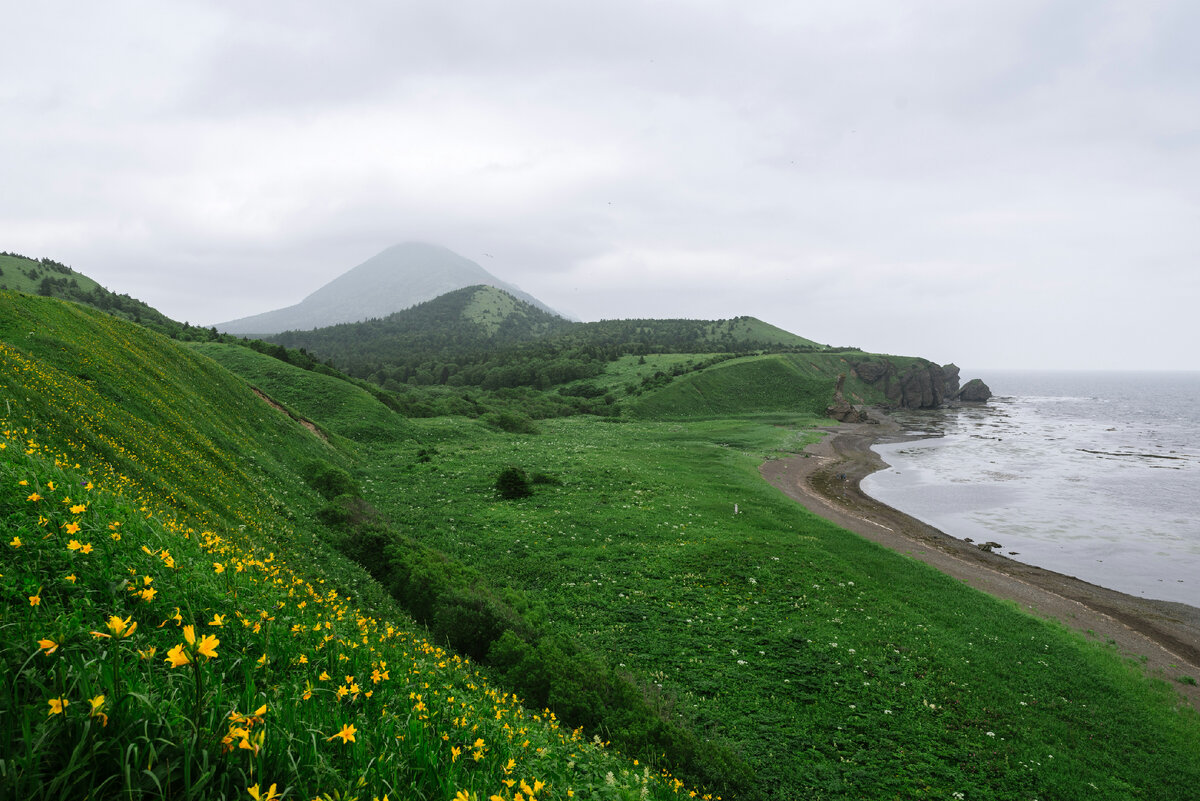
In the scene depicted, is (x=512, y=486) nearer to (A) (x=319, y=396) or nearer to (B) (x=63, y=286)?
(A) (x=319, y=396)

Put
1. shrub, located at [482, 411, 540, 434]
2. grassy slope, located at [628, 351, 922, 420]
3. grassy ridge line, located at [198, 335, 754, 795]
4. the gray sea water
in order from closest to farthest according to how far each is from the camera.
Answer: grassy ridge line, located at [198, 335, 754, 795] → the gray sea water → shrub, located at [482, 411, 540, 434] → grassy slope, located at [628, 351, 922, 420]

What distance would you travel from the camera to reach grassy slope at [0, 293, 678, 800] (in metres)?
2.91

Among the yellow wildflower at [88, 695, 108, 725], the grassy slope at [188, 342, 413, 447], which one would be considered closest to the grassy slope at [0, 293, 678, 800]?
the yellow wildflower at [88, 695, 108, 725]

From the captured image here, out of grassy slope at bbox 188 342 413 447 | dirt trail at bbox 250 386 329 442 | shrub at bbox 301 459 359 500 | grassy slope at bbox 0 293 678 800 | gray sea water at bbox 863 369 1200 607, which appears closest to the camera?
grassy slope at bbox 0 293 678 800

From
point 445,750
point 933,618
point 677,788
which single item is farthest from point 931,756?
point 445,750

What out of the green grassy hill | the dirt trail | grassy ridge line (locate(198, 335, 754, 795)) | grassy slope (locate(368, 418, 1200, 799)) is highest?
the green grassy hill

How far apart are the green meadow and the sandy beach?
3.01m

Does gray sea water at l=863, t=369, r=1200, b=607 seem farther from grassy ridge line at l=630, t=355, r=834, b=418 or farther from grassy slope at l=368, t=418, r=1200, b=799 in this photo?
grassy ridge line at l=630, t=355, r=834, b=418

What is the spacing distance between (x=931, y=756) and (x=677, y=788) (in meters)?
8.72

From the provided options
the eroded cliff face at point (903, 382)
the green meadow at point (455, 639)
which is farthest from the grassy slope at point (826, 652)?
the eroded cliff face at point (903, 382)

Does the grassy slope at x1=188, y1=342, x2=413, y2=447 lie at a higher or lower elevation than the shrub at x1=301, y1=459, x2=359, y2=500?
higher

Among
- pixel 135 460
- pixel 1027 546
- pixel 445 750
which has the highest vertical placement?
pixel 135 460

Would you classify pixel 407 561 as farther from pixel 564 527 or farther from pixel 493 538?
pixel 564 527

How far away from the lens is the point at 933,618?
21.3 metres
